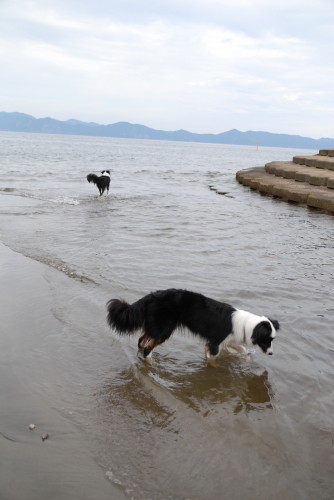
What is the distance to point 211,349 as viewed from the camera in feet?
14.4

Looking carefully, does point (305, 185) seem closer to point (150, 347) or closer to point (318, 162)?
point (318, 162)

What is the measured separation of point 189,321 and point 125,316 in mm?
661

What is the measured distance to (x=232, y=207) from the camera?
48.5ft

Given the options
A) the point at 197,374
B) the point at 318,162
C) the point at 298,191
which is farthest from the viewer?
the point at 318,162

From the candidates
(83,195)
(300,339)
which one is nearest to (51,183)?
(83,195)

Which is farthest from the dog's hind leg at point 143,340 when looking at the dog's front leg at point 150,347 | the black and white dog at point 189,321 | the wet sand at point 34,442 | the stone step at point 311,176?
the stone step at point 311,176

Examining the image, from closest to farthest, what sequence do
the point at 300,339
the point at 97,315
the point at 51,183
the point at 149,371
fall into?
the point at 149,371 < the point at 300,339 < the point at 97,315 < the point at 51,183

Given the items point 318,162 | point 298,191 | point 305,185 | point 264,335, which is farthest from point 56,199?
point 318,162

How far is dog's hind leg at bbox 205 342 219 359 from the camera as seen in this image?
4.37 metres

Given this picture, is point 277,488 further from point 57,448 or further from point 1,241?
point 1,241

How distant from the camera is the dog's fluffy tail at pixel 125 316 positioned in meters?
4.26

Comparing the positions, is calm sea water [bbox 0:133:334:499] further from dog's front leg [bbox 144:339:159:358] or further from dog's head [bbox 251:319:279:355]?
dog's head [bbox 251:319:279:355]

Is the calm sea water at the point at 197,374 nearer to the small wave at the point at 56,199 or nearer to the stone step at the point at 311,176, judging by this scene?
the small wave at the point at 56,199

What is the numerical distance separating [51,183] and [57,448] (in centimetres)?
1916
